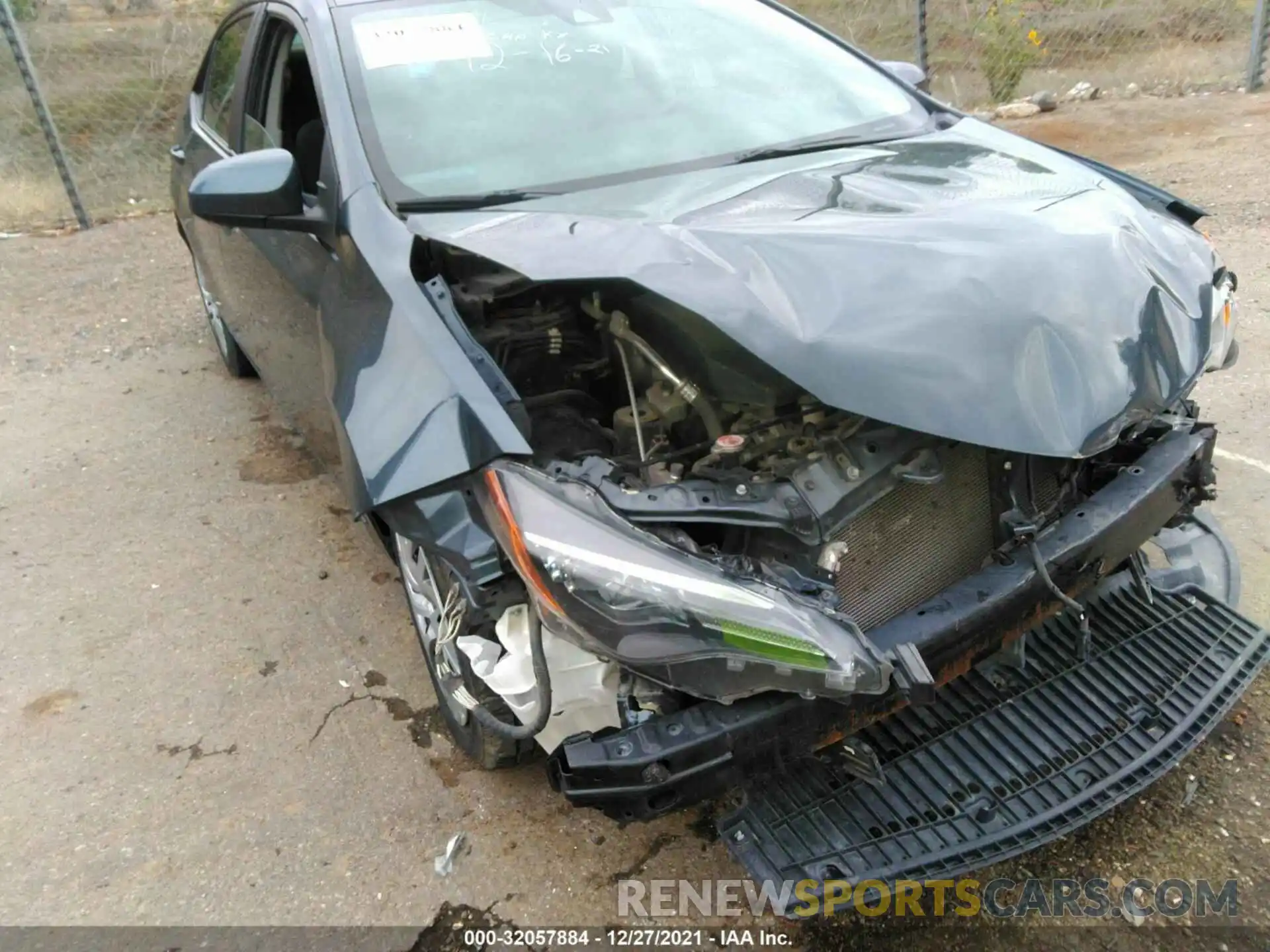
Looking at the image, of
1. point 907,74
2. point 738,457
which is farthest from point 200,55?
point 738,457

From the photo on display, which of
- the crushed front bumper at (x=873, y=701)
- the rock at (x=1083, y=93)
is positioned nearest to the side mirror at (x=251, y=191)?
the crushed front bumper at (x=873, y=701)

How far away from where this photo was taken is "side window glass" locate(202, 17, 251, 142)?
3.74m

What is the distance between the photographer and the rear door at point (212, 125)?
145 inches

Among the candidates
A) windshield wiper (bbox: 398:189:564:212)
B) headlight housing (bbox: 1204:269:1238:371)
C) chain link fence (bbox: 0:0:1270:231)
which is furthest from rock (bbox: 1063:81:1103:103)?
windshield wiper (bbox: 398:189:564:212)

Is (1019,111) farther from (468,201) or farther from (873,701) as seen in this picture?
(873,701)

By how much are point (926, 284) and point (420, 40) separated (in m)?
1.70

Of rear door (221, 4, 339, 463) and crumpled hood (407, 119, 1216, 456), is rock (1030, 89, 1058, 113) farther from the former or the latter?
rear door (221, 4, 339, 463)

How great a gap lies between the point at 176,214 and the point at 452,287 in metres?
3.42

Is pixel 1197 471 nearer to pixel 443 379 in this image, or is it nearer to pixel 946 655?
pixel 946 655

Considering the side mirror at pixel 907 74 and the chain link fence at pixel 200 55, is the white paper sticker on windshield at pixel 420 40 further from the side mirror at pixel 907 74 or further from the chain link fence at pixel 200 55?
the chain link fence at pixel 200 55

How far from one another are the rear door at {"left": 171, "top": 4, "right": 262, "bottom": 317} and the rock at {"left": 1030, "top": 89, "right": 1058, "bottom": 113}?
7582 millimetres

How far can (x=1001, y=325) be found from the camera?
6.34 ft

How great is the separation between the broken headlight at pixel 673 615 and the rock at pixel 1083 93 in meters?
9.41

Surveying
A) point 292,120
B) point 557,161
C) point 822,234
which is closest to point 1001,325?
point 822,234
